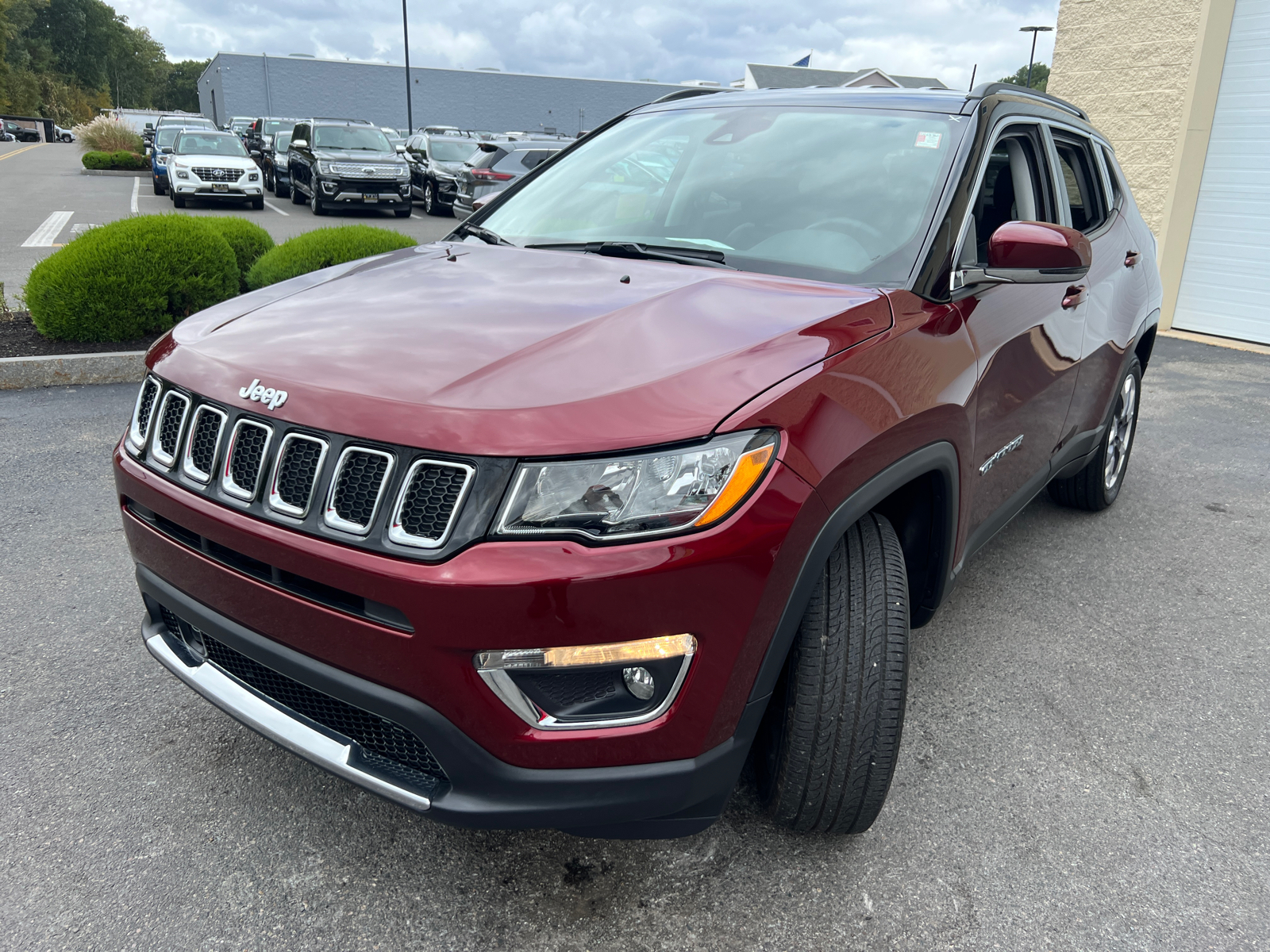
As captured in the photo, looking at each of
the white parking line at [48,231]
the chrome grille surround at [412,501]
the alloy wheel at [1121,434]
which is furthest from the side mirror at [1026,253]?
the white parking line at [48,231]

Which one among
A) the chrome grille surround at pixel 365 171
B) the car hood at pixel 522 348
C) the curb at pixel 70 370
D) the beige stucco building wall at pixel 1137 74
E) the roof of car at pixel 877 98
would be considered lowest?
the curb at pixel 70 370

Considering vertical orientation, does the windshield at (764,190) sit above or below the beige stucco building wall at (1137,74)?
below

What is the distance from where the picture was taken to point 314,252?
283 inches

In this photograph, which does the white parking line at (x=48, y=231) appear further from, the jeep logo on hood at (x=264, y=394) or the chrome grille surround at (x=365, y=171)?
the jeep logo on hood at (x=264, y=394)

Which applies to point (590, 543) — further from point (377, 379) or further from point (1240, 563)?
point (1240, 563)

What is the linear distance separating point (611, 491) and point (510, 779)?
557mm

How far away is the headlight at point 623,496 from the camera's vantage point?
61.6 inches

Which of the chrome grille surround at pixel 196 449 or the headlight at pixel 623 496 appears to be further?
the chrome grille surround at pixel 196 449

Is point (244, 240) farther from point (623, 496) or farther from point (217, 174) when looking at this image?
point (217, 174)

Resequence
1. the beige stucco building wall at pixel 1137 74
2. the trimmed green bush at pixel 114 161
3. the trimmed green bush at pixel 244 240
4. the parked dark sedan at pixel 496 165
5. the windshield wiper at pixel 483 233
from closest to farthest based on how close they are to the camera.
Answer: the windshield wiper at pixel 483 233 < the trimmed green bush at pixel 244 240 < the beige stucco building wall at pixel 1137 74 < the parked dark sedan at pixel 496 165 < the trimmed green bush at pixel 114 161

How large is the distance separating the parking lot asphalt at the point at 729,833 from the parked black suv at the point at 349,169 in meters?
15.6

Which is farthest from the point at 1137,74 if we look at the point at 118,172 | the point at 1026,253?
the point at 118,172

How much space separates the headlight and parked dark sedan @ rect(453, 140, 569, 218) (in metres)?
14.8

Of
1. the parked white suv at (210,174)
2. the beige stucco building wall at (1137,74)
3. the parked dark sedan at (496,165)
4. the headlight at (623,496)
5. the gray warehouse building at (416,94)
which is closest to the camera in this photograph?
the headlight at (623,496)
